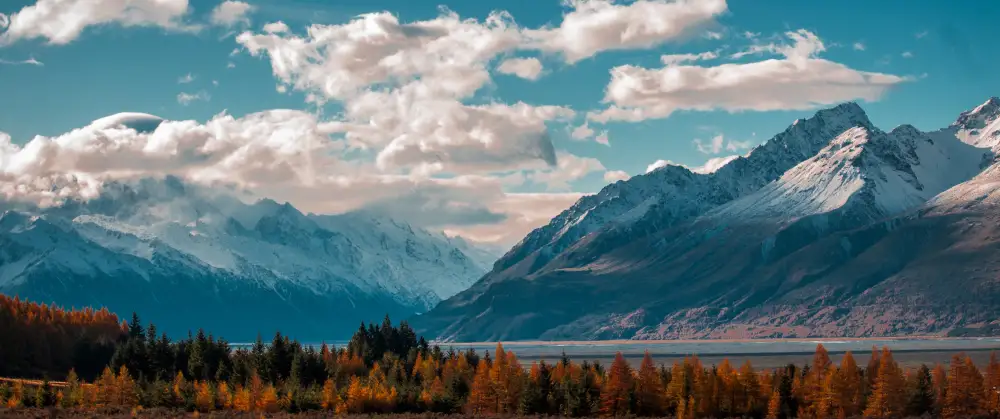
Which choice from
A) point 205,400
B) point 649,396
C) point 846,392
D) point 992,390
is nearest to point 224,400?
point 205,400

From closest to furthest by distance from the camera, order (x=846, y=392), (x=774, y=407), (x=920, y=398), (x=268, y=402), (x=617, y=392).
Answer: (x=920, y=398) → (x=774, y=407) → (x=846, y=392) → (x=617, y=392) → (x=268, y=402)

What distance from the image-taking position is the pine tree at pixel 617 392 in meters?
187

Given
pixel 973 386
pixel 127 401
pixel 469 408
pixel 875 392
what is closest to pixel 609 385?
pixel 469 408

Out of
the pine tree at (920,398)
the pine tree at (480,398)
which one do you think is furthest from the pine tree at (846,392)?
the pine tree at (480,398)

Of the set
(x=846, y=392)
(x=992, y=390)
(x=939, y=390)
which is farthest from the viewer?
(x=939, y=390)

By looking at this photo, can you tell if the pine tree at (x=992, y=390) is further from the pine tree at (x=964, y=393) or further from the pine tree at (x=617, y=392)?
the pine tree at (x=617, y=392)

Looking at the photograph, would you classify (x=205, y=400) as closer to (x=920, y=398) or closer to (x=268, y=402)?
(x=268, y=402)

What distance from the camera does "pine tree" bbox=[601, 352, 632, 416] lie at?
18725 cm

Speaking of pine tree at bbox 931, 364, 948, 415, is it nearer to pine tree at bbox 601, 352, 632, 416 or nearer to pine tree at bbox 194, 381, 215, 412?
pine tree at bbox 601, 352, 632, 416

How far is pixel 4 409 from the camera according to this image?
551 feet

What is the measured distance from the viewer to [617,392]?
18925 centimetres

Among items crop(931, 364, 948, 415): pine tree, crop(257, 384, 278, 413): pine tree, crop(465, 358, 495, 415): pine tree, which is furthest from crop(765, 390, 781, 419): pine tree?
crop(257, 384, 278, 413): pine tree

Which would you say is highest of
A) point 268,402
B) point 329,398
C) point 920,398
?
point 268,402

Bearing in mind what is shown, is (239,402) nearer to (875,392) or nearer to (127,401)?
(127,401)
